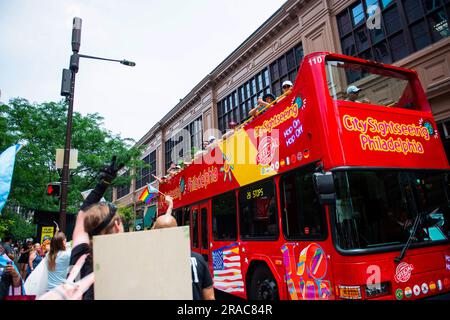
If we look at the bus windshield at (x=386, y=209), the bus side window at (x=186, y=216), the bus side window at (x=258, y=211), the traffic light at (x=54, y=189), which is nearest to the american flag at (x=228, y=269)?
the bus side window at (x=258, y=211)

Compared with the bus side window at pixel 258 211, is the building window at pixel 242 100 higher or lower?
higher

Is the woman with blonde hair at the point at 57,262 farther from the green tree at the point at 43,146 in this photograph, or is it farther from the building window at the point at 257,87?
the building window at the point at 257,87

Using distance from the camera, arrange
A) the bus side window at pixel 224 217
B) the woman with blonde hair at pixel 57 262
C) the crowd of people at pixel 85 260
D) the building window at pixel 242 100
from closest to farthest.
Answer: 1. the crowd of people at pixel 85 260
2. the woman with blonde hair at pixel 57 262
3. the bus side window at pixel 224 217
4. the building window at pixel 242 100

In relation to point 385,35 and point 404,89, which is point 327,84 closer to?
point 404,89

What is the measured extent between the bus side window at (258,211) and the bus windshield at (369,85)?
80.8 inches

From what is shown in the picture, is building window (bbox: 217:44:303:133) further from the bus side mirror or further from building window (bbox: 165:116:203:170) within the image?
the bus side mirror

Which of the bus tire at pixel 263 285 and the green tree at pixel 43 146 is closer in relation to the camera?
the bus tire at pixel 263 285

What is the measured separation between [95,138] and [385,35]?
52.8 ft

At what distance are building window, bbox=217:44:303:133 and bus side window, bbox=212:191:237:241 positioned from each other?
10.6 metres

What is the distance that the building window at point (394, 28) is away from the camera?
10.6 meters

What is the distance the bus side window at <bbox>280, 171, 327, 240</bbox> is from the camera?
4379 millimetres

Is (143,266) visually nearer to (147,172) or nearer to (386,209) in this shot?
(386,209)

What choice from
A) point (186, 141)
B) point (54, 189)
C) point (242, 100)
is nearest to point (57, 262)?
point (54, 189)

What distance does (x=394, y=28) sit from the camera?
1183cm
